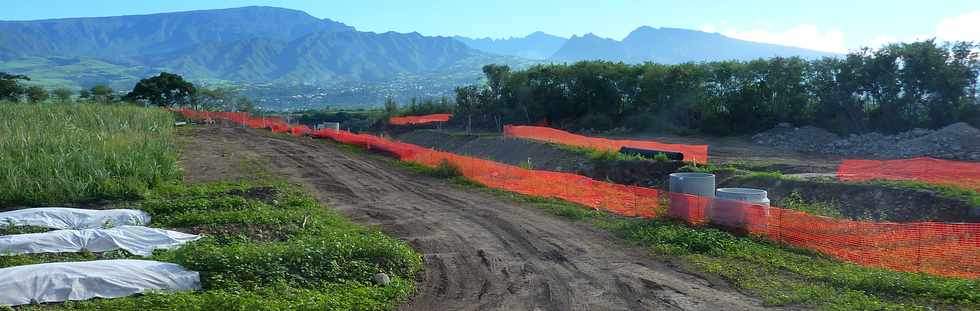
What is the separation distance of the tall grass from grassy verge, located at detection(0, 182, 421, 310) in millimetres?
2541

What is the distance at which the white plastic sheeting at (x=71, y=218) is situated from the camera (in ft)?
32.9

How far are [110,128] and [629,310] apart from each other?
62.6 ft

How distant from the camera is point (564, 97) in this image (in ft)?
141

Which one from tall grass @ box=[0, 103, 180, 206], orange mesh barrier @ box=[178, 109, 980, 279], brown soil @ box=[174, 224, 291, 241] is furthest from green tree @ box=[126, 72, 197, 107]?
brown soil @ box=[174, 224, 291, 241]

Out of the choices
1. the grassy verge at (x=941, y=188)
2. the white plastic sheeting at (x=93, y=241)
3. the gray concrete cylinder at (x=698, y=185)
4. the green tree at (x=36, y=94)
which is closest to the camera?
the white plastic sheeting at (x=93, y=241)

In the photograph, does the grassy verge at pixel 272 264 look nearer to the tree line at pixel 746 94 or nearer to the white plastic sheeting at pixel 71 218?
the white plastic sheeting at pixel 71 218

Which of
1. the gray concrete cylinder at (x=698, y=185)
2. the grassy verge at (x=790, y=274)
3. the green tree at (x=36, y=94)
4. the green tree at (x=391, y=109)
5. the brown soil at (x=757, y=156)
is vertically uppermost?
the green tree at (x=36, y=94)

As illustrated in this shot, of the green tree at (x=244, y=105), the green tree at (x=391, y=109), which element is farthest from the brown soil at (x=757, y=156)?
the green tree at (x=244, y=105)

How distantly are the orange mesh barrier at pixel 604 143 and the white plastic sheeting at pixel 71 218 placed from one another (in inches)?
619

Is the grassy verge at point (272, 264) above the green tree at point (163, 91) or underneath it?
underneath

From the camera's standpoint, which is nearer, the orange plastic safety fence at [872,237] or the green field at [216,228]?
the green field at [216,228]

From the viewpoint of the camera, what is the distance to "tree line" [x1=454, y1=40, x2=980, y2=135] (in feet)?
92.1

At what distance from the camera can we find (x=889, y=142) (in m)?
26.6

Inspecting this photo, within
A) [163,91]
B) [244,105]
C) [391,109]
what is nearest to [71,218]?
[391,109]
